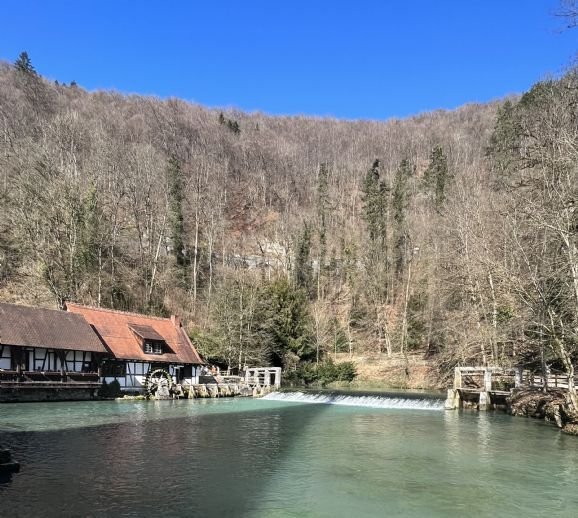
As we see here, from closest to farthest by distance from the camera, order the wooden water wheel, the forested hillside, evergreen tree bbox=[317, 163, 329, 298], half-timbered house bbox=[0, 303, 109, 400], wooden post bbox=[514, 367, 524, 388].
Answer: the forested hillside
wooden post bbox=[514, 367, 524, 388]
half-timbered house bbox=[0, 303, 109, 400]
the wooden water wheel
evergreen tree bbox=[317, 163, 329, 298]

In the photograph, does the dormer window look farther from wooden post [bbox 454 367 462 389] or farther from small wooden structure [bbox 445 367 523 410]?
wooden post [bbox 454 367 462 389]

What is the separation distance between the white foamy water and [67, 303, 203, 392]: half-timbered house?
Result: 7.02m

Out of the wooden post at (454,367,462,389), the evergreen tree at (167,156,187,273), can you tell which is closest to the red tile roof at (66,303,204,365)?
the evergreen tree at (167,156,187,273)

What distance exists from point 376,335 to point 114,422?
38.1 m

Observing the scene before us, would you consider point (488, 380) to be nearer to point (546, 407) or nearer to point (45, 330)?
point (546, 407)

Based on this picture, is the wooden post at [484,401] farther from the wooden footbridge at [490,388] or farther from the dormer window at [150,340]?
the dormer window at [150,340]

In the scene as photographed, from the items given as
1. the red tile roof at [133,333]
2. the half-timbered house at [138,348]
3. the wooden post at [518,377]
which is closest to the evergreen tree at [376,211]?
the red tile roof at [133,333]

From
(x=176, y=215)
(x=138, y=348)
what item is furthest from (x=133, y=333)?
(x=176, y=215)

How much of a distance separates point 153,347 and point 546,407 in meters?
25.9

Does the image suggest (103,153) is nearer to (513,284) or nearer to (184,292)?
(184,292)

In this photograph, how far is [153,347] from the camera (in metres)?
37.8

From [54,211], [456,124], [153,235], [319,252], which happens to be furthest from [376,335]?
[456,124]

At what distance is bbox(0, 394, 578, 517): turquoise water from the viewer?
10.3m

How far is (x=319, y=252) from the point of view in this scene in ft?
215
